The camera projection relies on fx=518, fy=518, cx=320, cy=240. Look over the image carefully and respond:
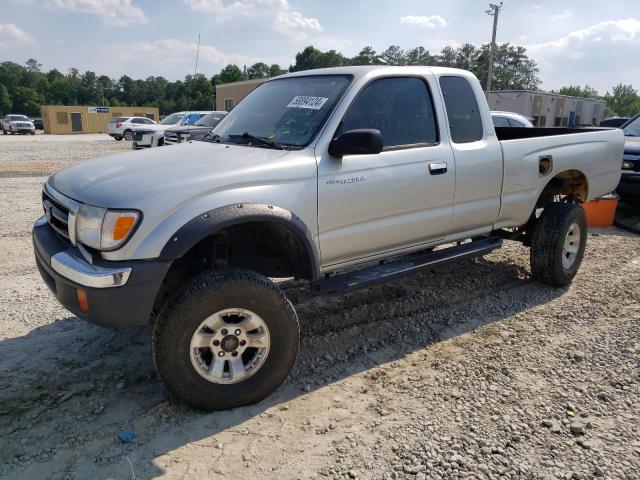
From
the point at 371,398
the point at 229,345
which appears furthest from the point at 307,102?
the point at 371,398

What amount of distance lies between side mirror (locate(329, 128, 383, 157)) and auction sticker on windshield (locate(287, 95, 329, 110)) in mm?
454

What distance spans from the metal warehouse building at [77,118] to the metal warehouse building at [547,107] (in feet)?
124

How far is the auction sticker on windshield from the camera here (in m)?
3.63

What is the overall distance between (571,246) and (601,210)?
320 centimetres

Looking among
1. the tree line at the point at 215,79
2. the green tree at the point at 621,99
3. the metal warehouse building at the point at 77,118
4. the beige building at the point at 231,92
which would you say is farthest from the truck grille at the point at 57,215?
the green tree at the point at 621,99

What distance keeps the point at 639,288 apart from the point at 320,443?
4.12m

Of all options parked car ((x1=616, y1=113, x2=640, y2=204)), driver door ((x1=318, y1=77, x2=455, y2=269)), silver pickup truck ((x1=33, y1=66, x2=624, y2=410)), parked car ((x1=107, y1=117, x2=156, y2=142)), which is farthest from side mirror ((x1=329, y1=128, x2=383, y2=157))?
parked car ((x1=107, y1=117, x2=156, y2=142))

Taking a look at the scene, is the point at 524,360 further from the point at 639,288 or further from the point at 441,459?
the point at 639,288

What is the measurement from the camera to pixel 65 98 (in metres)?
94.4

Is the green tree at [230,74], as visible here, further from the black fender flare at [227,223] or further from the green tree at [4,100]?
the black fender flare at [227,223]

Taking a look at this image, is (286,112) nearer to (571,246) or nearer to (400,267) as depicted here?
(400,267)

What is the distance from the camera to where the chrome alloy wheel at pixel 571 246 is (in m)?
5.16

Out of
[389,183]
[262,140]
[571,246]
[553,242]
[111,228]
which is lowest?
[571,246]

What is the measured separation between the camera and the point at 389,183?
362cm
